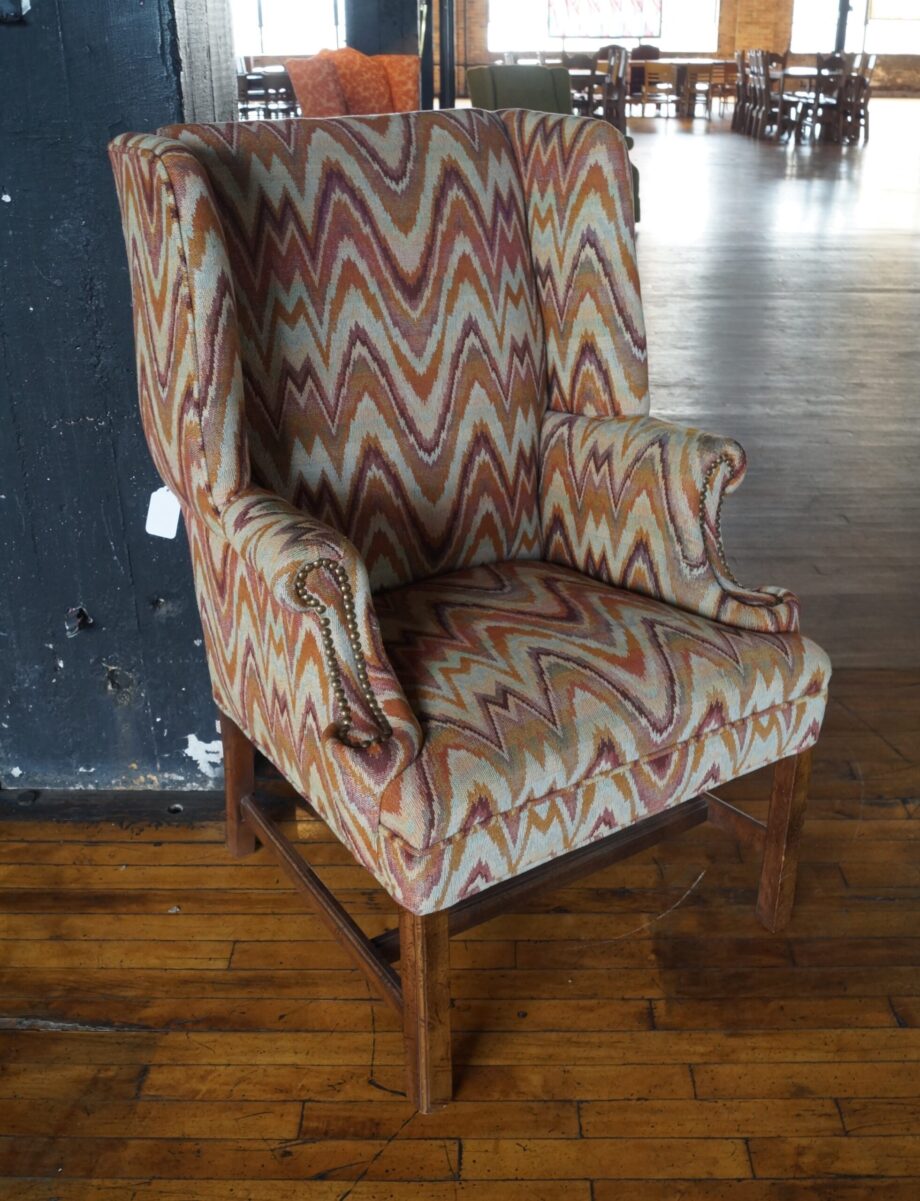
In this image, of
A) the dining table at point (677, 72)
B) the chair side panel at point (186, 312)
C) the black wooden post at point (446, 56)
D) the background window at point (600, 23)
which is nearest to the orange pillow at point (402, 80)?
the black wooden post at point (446, 56)

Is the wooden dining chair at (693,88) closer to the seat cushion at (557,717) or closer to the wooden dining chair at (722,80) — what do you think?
the wooden dining chair at (722,80)

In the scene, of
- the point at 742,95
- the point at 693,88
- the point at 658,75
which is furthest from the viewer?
the point at 658,75

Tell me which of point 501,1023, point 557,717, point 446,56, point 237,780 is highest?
point 446,56

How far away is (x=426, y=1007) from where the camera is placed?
134 centimetres

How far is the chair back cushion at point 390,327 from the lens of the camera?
1547 millimetres

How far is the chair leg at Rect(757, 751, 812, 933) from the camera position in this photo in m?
1.59

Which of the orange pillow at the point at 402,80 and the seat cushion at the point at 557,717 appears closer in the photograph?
the seat cushion at the point at 557,717

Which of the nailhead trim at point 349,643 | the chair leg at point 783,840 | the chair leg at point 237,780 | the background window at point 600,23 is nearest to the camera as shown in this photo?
the nailhead trim at point 349,643

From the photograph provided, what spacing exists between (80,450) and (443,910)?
0.95m

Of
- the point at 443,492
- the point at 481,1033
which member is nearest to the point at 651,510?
the point at 443,492

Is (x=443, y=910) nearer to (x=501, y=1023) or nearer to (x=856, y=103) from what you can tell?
(x=501, y=1023)

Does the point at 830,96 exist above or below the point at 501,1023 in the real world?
above

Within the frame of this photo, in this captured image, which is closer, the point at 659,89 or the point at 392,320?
the point at 392,320

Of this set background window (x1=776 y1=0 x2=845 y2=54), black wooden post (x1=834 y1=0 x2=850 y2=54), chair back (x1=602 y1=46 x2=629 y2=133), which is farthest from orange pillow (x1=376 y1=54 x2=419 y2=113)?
background window (x1=776 y1=0 x2=845 y2=54)
